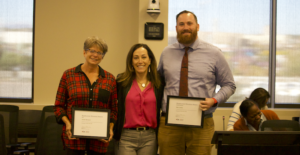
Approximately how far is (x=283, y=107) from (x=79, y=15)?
11.7 feet

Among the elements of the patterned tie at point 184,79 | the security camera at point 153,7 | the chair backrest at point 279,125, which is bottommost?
the chair backrest at point 279,125

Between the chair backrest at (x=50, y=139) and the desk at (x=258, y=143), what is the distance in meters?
1.61

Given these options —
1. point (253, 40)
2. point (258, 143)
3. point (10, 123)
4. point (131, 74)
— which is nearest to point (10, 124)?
point (10, 123)

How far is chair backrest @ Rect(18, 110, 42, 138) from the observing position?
10.8 feet

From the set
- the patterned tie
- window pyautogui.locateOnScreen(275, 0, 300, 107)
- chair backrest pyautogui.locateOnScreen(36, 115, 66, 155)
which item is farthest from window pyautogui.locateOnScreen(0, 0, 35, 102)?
window pyautogui.locateOnScreen(275, 0, 300, 107)

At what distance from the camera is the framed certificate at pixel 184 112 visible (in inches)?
73.2

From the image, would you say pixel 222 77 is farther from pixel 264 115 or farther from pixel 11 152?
pixel 11 152

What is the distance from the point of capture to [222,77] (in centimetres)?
206

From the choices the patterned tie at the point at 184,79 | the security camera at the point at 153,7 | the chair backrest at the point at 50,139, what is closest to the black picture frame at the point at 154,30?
the security camera at the point at 153,7

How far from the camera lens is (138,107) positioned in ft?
6.21

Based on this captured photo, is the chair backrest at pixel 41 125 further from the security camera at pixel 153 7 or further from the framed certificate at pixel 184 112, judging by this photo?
the security camera at pixel 153 7

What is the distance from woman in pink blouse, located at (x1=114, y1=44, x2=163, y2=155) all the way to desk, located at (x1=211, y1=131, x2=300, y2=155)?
636 millimetres

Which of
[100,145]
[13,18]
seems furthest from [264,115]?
[13,18]

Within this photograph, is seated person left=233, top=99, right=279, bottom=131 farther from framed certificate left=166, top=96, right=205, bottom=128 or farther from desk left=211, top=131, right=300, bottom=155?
desk left=211, top=131, right=300, bottom=155
